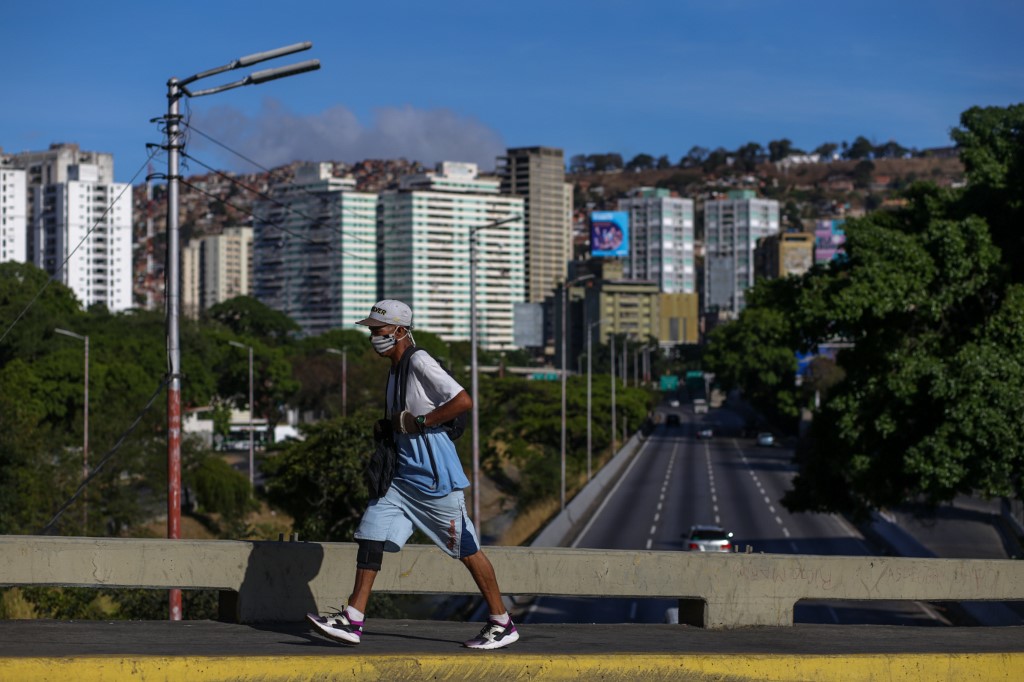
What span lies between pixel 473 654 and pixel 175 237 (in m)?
10.7

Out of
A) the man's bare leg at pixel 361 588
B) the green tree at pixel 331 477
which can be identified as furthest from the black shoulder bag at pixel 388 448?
the green tree at pixel 331 477

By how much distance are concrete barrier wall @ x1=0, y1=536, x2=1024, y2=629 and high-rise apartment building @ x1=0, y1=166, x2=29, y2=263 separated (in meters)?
162

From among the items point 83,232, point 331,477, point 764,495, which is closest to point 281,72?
point 331,477

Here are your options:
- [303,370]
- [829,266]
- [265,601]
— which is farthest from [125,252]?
[265,601]

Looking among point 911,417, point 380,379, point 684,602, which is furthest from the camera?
point 380,379

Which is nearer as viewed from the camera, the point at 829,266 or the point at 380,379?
the point at 829,266

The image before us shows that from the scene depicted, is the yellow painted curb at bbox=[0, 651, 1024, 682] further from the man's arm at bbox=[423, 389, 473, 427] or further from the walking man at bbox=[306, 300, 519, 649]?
the man's arm at bbox=[423, 389, 473, 427]

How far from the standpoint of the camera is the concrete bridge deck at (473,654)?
6.57m

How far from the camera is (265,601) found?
809cm

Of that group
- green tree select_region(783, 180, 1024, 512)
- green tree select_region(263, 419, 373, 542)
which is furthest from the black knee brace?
green tree select_region(263, 419, 373, 542)

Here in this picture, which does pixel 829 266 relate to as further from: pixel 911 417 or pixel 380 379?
pixel 380 379

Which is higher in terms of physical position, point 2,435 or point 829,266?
point 829,266

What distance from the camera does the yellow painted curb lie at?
21.4 ft

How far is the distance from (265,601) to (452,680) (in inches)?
68.6
